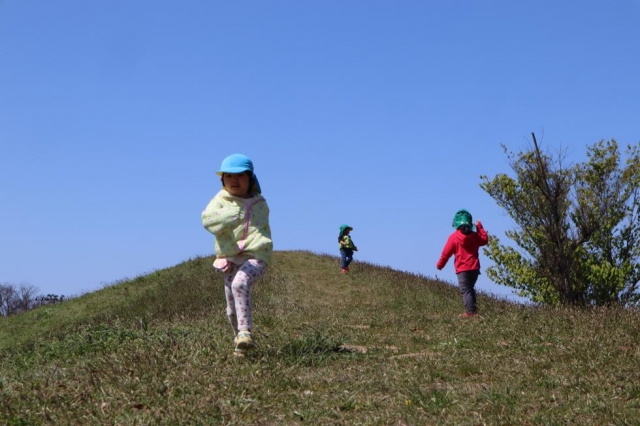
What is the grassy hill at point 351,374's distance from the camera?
5.64m

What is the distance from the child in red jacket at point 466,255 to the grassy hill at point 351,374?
2018mm

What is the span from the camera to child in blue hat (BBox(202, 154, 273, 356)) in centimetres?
800

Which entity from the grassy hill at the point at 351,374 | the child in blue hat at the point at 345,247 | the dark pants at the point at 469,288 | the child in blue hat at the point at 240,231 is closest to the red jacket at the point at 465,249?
the dark pants at the point at 469,288

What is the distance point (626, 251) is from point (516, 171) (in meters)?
5.68

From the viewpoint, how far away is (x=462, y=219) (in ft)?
46.8

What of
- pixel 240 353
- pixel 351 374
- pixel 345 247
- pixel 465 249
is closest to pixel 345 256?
pixel 345 247

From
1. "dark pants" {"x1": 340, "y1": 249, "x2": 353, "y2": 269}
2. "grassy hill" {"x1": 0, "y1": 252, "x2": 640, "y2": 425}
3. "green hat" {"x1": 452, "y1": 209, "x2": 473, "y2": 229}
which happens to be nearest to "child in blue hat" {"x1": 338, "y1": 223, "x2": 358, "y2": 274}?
"dark pants" {"x1": 340, "y1": 249, "x2": 353, "y2": 269}

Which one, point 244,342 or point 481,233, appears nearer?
point 244,342

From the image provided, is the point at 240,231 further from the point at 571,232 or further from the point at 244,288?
the point at 571,232

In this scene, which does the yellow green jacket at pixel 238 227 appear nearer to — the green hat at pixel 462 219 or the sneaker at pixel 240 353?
the sneaker at pixel 240 353

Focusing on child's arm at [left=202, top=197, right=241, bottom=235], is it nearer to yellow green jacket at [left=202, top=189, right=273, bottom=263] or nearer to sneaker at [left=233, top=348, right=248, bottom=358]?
yellow green jacket at [left=202, top=189, right=273, bottom=263]

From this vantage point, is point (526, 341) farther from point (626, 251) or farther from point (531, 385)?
point (626, 251)

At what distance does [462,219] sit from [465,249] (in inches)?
25.7

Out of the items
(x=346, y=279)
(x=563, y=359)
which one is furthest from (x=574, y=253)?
(x=563, y=359)
